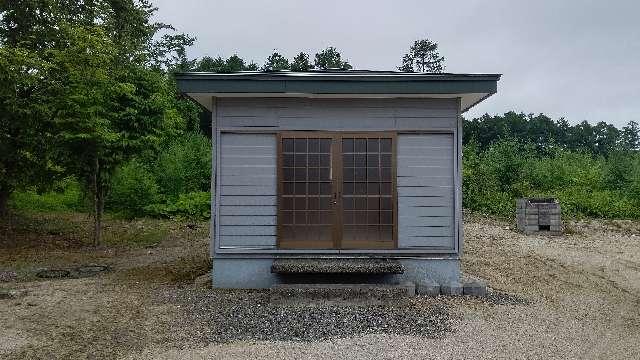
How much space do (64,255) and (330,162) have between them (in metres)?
6.70

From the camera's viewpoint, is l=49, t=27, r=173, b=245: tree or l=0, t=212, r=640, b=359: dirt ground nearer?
l=0, t=212, r=640, b=359: dirt ground

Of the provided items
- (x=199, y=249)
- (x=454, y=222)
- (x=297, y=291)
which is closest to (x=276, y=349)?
(x=297, y=291)

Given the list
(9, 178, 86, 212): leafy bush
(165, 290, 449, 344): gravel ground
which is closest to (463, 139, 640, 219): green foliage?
(9, 178, 86, 212): leafy bush

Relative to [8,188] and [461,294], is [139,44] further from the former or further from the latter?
[461,294]

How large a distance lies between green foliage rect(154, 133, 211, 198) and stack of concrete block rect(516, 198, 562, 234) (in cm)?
1098

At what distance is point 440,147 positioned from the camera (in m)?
7.82

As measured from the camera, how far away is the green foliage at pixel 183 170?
19594 mm

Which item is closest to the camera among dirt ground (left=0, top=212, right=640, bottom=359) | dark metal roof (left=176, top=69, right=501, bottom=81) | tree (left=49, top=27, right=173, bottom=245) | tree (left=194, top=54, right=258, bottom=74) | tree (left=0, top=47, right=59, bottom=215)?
dirt ground (left=0, top=212, right=640, bottom=359)

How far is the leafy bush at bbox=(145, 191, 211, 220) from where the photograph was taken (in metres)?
18.1

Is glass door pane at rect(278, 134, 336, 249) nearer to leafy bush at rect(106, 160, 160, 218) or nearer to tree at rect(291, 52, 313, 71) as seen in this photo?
leafy bush at rect(106, 160, 160, 218)

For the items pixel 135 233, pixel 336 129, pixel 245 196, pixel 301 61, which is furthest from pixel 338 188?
pixel 301 61

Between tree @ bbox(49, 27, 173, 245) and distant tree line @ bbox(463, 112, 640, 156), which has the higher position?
distant tree line @ bbox(463, 112, 640, 156)

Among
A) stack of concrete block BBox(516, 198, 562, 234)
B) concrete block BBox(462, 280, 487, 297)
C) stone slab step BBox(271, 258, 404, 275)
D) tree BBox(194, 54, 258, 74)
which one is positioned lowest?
concrete block BBox(462, 280, 487, 297)

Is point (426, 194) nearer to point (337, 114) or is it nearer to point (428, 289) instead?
point (428, 289)
